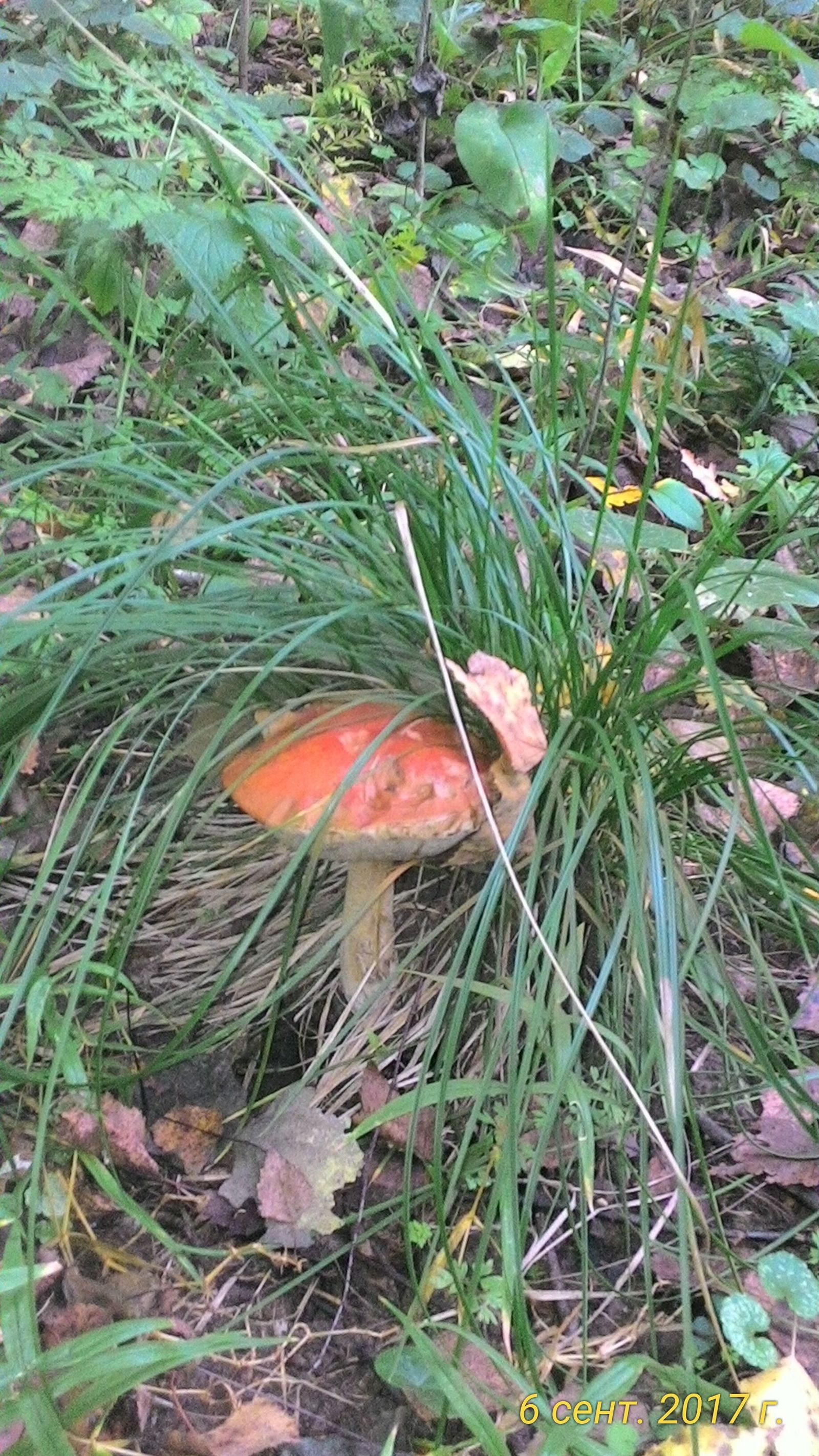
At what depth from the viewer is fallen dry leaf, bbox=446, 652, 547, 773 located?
3.62ft

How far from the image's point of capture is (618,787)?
123 cm

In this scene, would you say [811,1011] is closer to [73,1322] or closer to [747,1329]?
[747,1329]

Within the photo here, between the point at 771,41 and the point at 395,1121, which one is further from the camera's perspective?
the point at 771,41

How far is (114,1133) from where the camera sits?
129cm

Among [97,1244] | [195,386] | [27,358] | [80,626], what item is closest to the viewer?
[97,1244]

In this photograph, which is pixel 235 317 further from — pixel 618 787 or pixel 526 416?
pixel 618 787

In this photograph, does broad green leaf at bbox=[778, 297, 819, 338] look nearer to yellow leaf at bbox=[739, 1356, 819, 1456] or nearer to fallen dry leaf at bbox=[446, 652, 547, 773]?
fallen dry leaf at bbox=[446, 652, 547, 773]

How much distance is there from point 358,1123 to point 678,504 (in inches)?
51.4

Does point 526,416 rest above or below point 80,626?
above

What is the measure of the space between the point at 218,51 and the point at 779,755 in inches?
97.1

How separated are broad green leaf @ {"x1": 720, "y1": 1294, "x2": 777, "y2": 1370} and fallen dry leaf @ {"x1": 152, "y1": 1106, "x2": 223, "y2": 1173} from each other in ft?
2.14

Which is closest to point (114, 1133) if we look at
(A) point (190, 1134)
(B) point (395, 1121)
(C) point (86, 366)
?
(A) point (190, 1134)

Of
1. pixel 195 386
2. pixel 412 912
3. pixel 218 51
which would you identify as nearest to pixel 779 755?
pixel 412 912

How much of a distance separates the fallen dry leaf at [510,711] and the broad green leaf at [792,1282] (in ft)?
2.20
